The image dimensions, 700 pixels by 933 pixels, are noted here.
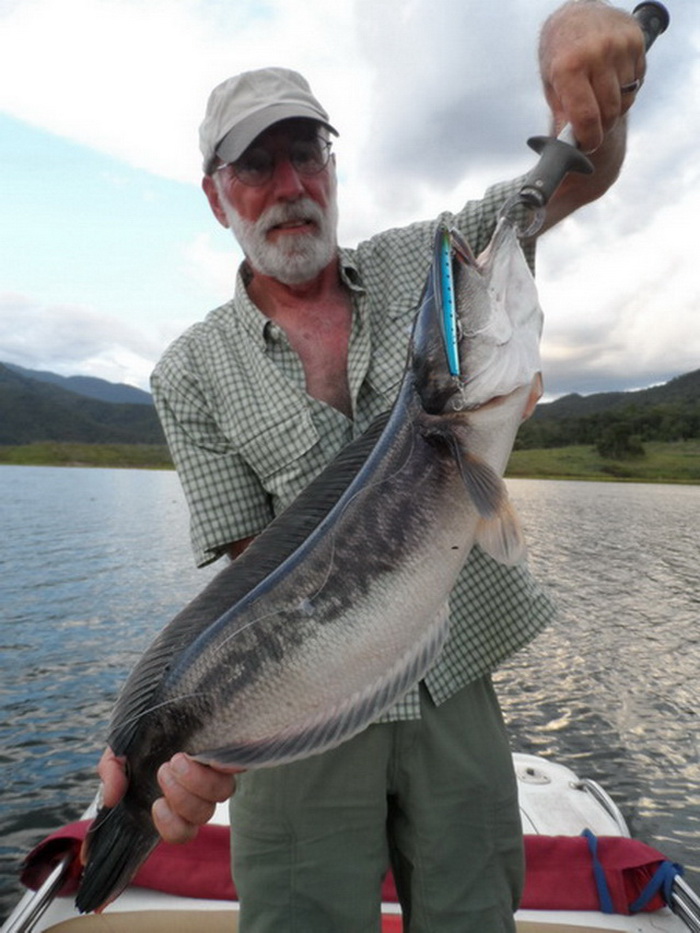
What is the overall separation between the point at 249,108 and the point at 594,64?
5.50 feet

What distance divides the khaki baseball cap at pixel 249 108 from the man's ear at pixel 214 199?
0.21 metres

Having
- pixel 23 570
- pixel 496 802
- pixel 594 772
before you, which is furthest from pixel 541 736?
pixel 23 570

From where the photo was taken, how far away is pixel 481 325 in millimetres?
2701

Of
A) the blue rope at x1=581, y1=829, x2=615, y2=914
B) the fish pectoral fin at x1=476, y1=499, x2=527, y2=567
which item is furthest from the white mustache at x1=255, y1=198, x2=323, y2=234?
the blue rope at x1=581, y1=829, x2=615, y2=914

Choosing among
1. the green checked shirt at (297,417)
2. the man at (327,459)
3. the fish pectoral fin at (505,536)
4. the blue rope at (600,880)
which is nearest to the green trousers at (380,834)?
the man at (327,459)

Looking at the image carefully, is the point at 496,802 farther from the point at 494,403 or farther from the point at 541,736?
the point at 541,736

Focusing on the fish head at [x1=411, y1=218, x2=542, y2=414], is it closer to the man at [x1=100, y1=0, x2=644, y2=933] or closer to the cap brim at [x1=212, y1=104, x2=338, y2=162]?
the man at [x1=100, y1=0, x2=644, y2=933]

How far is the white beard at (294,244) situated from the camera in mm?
3568

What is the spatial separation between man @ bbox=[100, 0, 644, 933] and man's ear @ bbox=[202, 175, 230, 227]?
5 cm

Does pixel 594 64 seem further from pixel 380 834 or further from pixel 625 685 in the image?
pixel 625 685

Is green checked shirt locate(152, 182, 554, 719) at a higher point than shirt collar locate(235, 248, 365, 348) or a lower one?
lower

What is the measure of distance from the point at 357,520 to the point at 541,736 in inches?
449

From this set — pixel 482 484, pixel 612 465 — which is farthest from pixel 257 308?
pixel 612 465

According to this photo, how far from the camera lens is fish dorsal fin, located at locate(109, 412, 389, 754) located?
2.83 metres
